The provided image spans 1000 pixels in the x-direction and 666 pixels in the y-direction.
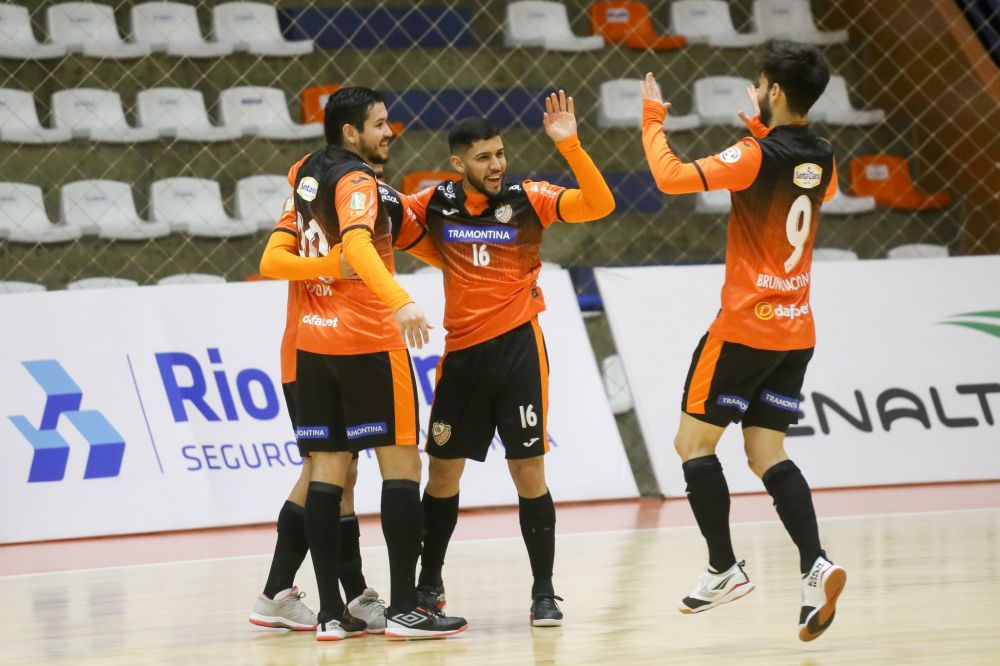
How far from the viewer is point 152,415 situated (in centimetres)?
760

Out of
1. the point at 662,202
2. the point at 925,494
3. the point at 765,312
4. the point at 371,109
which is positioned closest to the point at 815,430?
the point at 925,494


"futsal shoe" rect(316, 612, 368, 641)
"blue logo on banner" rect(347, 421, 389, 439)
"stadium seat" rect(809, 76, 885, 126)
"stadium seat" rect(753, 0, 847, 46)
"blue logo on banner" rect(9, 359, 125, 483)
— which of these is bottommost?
"blue logo on banner" rect(9, 359, 125, 483)

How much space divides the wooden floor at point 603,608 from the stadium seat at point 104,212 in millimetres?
3643

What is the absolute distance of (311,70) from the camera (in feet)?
35.9

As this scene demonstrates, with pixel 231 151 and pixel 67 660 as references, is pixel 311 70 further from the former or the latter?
pixel 67 660

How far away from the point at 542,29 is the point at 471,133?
7033mm

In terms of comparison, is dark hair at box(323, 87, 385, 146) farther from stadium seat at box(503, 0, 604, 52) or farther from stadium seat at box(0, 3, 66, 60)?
stadium seat at box(503, 0, 604, 52)

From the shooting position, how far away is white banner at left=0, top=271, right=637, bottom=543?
7.47 meters

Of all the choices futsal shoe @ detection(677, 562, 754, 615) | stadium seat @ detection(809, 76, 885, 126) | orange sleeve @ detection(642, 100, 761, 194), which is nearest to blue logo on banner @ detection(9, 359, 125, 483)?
futsal shoe @ detection(677, 562, 754, 615)

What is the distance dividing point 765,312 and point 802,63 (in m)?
0.81

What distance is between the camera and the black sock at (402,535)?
4527 millimetres

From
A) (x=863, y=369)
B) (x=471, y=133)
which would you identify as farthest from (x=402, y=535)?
(x=863, y=369)

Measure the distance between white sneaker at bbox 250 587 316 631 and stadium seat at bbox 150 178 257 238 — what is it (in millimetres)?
5293

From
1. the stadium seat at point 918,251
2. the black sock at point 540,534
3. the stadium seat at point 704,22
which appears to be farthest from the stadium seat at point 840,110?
the black sock at point 540,534
